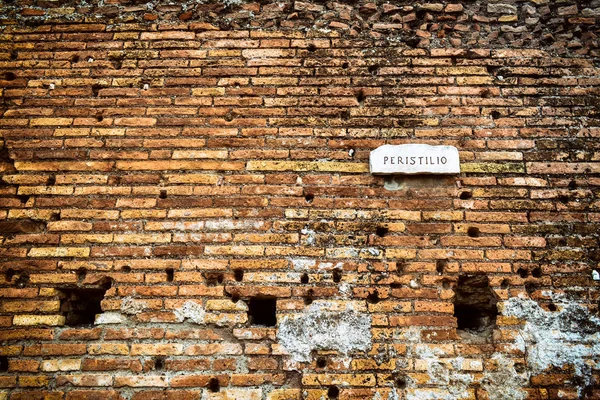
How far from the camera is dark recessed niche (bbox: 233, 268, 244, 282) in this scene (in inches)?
109

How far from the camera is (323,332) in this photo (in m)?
2.64

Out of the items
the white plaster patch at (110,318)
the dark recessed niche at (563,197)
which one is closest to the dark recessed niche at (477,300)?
the dark recessed niche at (563,197)

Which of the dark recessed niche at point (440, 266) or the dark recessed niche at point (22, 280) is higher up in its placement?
the dark recessed niche at point (440, 266)

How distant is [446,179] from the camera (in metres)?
2.96

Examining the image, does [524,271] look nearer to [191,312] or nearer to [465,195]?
[465,195]

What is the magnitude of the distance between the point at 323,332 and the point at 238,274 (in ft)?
2.11

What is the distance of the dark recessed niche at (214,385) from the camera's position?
2.56 m

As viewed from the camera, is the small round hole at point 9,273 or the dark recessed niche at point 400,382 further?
the small round hole at point 9,273

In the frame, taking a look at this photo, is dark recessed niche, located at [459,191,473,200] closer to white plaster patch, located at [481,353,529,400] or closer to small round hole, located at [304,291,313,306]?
white plaster patch, located at [481,353,529,400]

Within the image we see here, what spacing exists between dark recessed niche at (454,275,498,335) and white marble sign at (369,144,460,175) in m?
0.73

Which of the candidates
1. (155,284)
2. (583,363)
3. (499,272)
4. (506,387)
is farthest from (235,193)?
(583,363)

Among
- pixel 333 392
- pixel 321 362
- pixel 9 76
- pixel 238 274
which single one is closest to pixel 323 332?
pixel 321 362

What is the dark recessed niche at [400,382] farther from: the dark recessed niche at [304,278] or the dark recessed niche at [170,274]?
the dark recessed niche at [170,274]

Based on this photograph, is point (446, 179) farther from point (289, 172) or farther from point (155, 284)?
point (155, 284)
